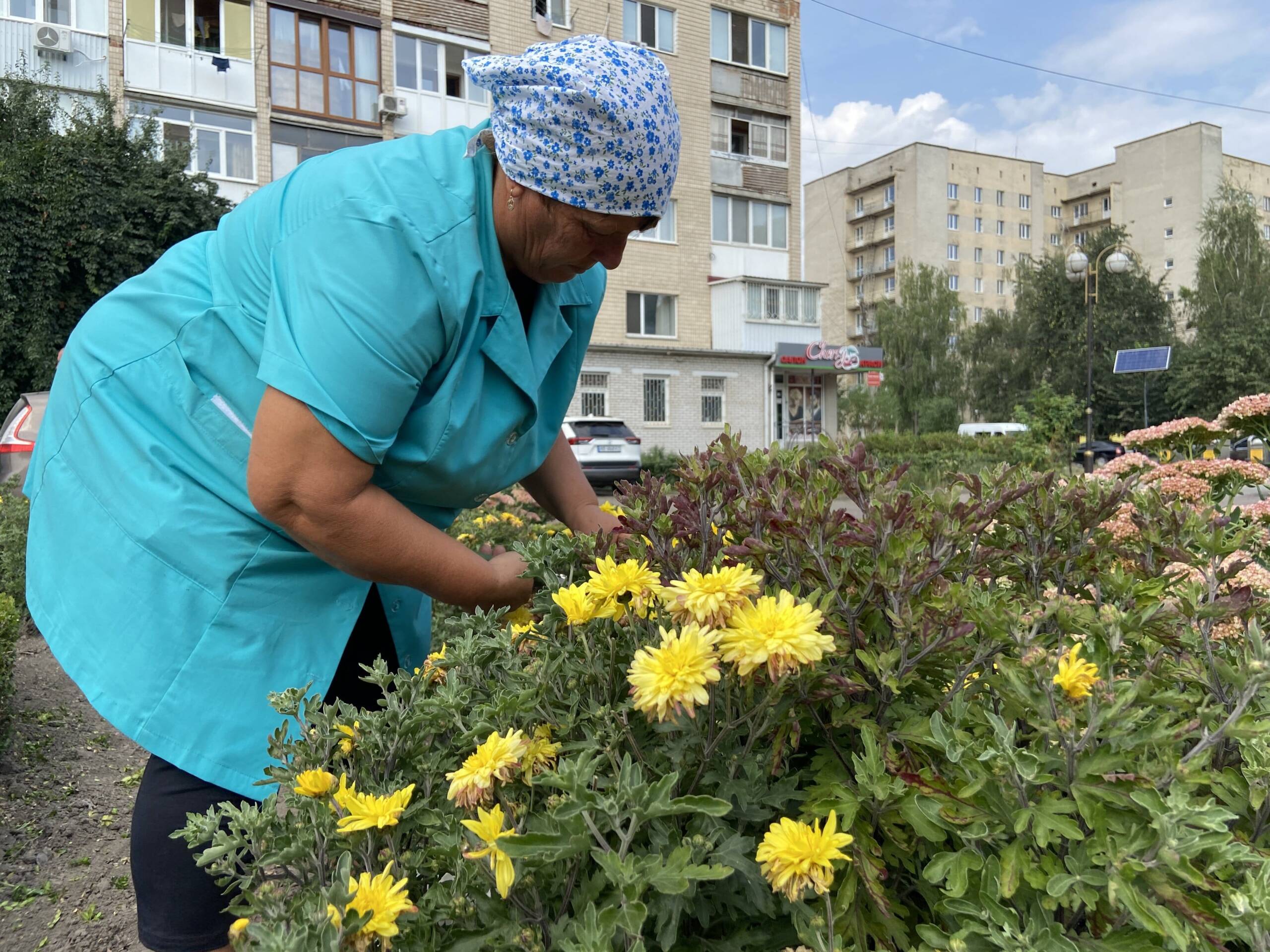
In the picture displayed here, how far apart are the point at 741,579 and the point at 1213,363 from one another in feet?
130

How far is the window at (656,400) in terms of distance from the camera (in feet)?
82.8

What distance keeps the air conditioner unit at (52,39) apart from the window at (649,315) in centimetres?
1347

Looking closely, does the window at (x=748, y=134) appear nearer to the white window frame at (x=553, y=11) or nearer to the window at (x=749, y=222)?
the window at (x=749, y=222)

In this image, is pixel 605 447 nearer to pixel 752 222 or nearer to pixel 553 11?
pixel 752 222

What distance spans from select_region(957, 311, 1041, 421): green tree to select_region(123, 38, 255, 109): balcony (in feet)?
109

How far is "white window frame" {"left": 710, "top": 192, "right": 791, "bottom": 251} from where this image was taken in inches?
1050

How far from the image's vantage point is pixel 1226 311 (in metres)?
37.2

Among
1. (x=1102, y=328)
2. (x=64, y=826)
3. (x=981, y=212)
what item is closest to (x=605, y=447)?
(x=64, y=826)

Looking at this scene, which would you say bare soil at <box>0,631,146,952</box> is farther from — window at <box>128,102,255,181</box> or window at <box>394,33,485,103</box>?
window at <box>394,33,485,103</box>

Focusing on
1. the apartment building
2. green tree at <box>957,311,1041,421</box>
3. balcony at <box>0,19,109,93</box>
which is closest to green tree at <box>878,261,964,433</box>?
green tree at <box>957,311,1041,421</box>

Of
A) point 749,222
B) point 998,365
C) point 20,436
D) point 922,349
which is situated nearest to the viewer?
point 20,436

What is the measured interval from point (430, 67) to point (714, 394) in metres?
11.2

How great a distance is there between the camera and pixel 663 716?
84cm

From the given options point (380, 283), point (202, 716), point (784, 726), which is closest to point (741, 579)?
point (784, 726)
